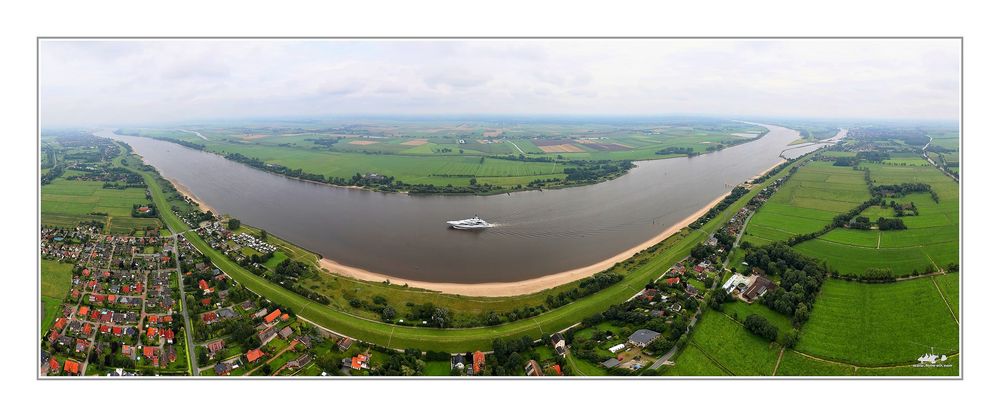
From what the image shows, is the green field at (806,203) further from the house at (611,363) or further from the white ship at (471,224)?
the white ship at (471,224)

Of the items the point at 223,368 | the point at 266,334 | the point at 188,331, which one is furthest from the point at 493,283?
the point at 188,331

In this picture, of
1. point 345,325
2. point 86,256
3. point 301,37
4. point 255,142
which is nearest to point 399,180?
point 86,256

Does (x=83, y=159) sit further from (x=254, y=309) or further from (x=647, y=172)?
(x=647, y=172)

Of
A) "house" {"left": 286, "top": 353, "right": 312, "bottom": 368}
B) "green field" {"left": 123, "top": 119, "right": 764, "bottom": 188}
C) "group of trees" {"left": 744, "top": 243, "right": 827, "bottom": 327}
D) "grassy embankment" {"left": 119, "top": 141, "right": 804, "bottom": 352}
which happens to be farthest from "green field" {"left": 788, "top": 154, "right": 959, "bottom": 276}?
"green field" {"left": 123, "top": 119, "right": 764, "bottom": 188}

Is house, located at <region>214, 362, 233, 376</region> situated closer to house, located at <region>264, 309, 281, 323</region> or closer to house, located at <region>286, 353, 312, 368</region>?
house, located at <region>286, 353, 312, 368</region>

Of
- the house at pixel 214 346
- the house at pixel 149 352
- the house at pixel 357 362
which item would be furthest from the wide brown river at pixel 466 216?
the house at pixel 149 352
